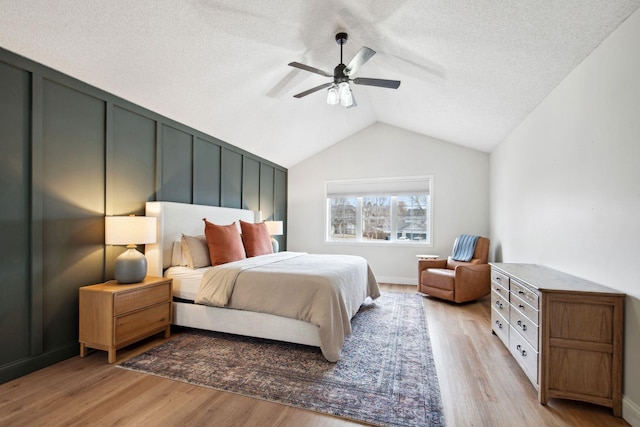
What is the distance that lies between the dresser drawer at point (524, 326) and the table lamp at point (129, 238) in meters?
3.16

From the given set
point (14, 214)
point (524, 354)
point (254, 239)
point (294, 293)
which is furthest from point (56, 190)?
point (524, 354)

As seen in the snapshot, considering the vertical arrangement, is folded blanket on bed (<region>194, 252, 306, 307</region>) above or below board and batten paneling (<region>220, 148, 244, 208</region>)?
below

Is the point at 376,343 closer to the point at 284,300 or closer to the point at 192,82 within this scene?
the point at 284,300

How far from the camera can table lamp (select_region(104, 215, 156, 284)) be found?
2.57 meters

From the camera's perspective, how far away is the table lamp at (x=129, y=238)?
8.42 feet

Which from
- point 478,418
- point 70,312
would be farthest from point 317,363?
point 70,312

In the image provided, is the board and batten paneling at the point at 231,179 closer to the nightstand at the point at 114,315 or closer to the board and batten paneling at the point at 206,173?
the board and batten paneling at the point at 206,173

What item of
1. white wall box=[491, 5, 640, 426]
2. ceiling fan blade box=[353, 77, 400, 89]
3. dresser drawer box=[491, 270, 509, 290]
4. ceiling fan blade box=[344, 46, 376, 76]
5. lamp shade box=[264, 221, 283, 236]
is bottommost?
dresser drawer box=[491, 270, 509, 290]

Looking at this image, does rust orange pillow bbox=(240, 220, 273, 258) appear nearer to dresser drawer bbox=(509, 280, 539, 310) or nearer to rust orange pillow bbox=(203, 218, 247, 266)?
rust orange pillow bbox=(203, 218, 247, 266)

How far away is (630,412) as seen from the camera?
169 centimetres

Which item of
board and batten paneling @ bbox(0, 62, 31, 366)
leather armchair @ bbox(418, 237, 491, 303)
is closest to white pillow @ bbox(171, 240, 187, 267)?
board and batten paneling @ bbox(0, 62, 31, 366)

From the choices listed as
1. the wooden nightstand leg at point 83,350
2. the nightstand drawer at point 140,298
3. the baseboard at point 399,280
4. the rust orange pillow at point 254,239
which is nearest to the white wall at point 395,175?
the baseboard at point 399,280

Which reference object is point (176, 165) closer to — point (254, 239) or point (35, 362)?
point (254, 239)

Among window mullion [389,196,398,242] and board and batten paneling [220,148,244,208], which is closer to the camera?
board and batten paneling [220,148,244,208]
